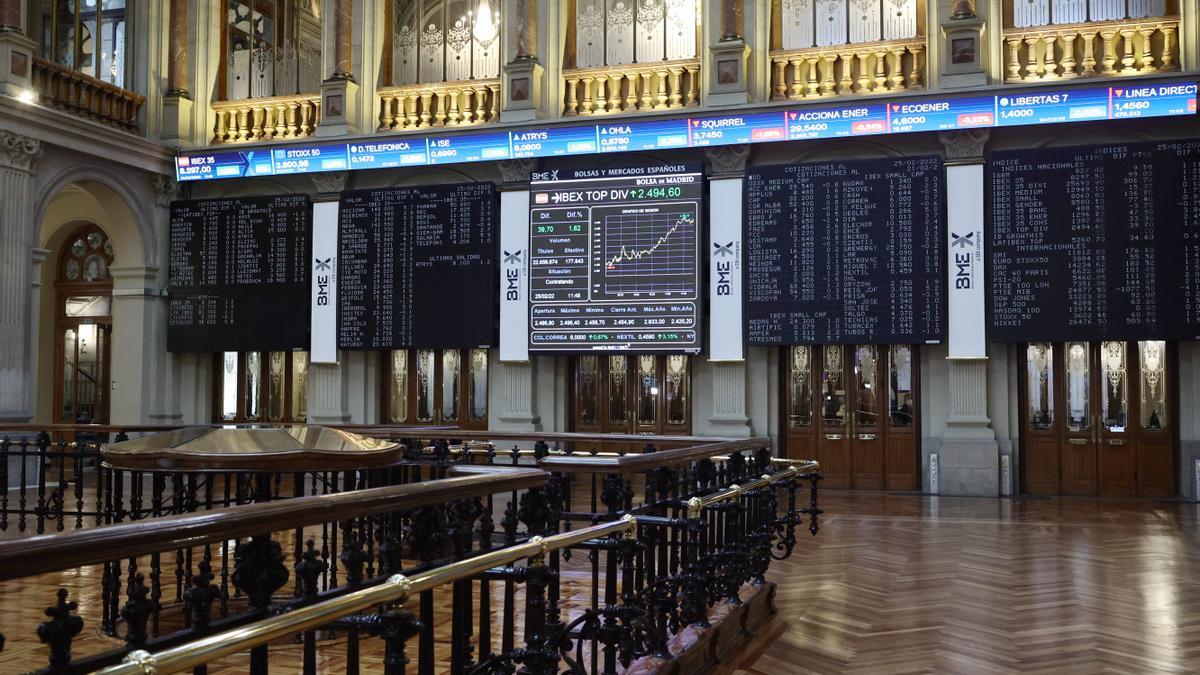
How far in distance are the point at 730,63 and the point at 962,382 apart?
4.31m

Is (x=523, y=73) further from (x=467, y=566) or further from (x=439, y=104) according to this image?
(x=467, y=566)

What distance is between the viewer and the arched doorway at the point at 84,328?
47.9 ft

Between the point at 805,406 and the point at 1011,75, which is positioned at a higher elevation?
the point at 1011,75

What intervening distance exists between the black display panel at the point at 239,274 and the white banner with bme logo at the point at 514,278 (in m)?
2.69

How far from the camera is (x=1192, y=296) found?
9.76 metres

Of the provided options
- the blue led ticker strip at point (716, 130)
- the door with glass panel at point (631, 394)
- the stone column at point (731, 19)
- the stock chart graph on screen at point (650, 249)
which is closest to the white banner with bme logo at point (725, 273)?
the stock chart graph on screen at point (650, 249)

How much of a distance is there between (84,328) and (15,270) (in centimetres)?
394

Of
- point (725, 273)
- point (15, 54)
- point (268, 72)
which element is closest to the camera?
point (15, 54)

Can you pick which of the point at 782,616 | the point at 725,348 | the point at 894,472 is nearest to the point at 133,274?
the point at 725,348

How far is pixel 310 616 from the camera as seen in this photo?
1.81 meters

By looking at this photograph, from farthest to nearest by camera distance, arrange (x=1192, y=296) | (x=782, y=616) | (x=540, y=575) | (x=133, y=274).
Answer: (x=133, y=274) < (x=1192, y=296) < (x=782, y=616) < (x=540, y=575)

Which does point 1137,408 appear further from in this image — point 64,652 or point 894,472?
point 64,652

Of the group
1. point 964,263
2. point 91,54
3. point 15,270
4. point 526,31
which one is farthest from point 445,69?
point 964,263

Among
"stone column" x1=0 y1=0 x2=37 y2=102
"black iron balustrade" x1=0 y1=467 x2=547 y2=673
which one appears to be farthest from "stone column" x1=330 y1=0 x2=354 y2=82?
"black iron balustrade" x1=0 y1=467 x2=547 y2=673
